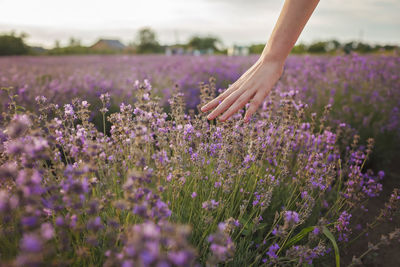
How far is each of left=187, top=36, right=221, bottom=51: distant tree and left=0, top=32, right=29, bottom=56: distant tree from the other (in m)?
40.7

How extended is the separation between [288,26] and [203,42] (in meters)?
65.0

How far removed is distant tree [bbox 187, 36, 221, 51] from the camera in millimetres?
62844

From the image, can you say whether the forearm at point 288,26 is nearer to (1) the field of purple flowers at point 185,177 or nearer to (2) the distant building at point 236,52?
(1) the field of purple flowers at point 185,177

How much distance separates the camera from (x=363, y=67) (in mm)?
5141

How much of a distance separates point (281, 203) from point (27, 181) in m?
1.99

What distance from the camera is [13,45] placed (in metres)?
26.8

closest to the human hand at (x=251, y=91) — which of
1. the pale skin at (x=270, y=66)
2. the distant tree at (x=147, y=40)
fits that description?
the pale skin at (x=270, y=66)

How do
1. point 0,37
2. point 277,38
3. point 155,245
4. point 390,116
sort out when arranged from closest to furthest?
point 155,245, point 277,38, point 390,116, point 0,37

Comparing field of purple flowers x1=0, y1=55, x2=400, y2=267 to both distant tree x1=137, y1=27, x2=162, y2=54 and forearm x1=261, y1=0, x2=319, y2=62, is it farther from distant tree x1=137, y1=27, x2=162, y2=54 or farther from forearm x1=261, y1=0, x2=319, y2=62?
distant tree x1=137, y1=27, x2=162, y2=54

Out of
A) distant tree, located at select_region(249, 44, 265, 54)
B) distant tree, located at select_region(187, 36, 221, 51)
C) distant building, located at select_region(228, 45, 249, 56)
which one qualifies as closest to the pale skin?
distant building, located at select_region(228, 45, 249, 56)

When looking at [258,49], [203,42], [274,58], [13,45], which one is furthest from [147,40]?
[274,58]

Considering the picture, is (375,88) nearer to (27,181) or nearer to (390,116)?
(390,116)

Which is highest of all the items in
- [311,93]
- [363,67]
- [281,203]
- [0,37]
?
[0,37]

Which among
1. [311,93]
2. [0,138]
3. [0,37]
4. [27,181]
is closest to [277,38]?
[27,181]
